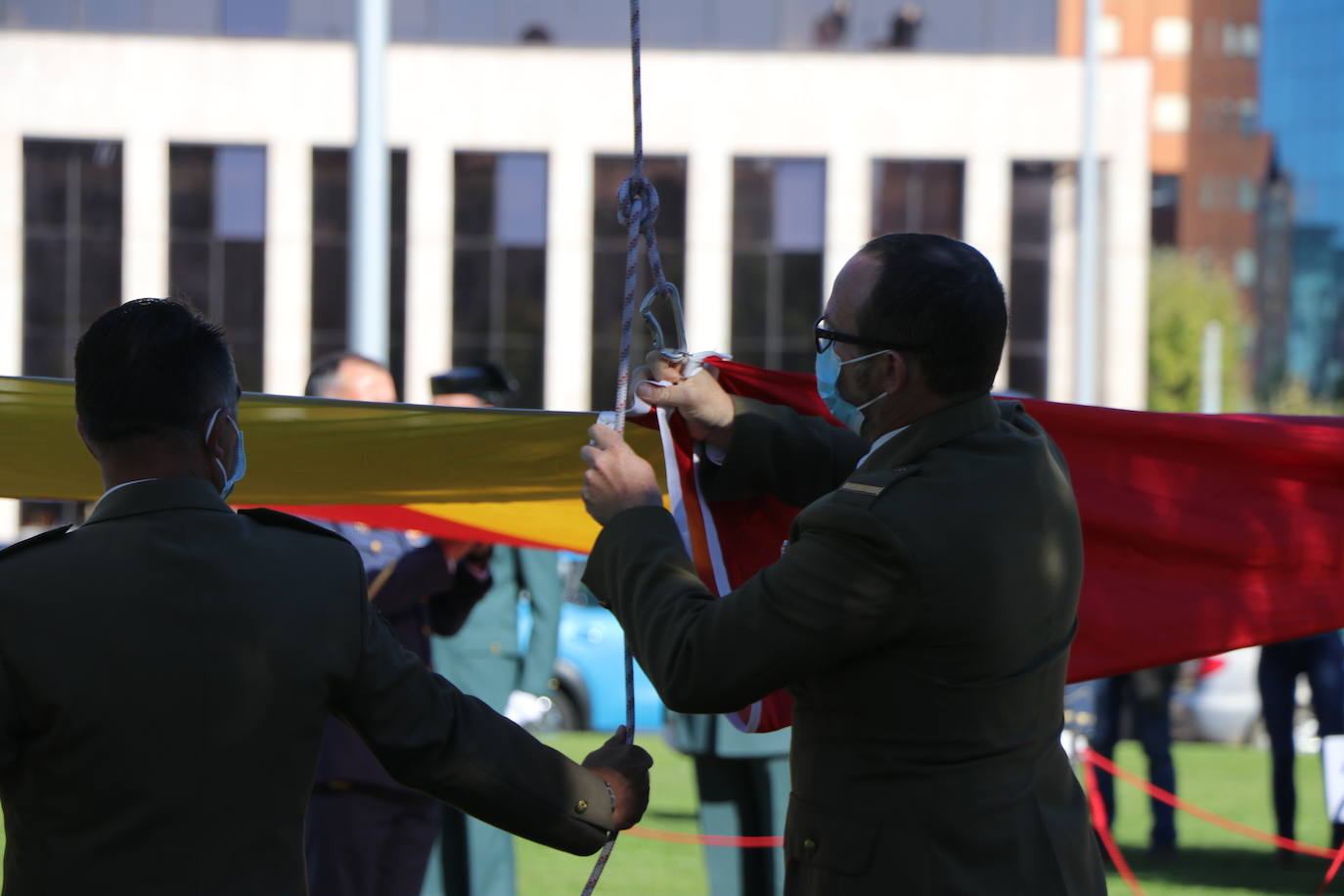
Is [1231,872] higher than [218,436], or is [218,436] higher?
[218,436]

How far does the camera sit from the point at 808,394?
3645 mm

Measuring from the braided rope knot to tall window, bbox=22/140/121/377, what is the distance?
2872cm

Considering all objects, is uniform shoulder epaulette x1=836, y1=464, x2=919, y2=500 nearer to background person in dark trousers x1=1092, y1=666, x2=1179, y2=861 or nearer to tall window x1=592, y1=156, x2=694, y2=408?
background person in dark trousers x1=1092, y1=666, x2=1179, y2=861

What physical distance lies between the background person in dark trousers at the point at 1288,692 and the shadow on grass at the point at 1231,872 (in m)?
0.15

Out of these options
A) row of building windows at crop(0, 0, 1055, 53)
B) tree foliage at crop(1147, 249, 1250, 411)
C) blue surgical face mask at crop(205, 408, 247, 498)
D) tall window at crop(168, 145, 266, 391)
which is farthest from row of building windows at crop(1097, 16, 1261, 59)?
blue surgical face mask at crop(205, 408, 247, 498)

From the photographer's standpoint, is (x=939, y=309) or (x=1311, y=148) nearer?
(x=939, y=309)

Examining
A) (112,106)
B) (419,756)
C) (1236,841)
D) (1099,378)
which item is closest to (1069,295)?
(1099,378)

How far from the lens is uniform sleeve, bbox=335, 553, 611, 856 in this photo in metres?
2.60

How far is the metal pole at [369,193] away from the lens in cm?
877

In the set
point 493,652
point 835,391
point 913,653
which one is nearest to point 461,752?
point 913,653

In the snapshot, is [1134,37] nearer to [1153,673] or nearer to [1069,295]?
[1069,295]

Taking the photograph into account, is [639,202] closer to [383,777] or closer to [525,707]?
[383,777]

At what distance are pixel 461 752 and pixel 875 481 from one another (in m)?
0.75

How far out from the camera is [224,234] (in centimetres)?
3017
